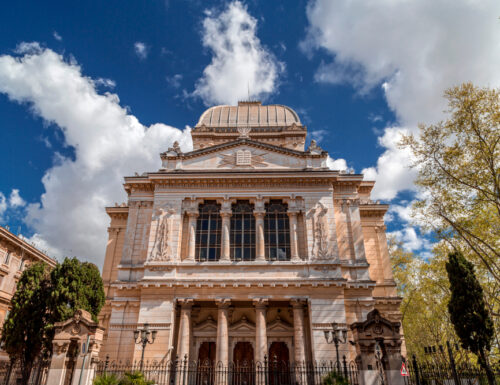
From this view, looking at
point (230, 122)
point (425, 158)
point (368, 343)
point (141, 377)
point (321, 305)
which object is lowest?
point (141, 377)

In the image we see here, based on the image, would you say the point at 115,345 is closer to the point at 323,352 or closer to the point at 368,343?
the point at 323,352

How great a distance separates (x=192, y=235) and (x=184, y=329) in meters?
6.35

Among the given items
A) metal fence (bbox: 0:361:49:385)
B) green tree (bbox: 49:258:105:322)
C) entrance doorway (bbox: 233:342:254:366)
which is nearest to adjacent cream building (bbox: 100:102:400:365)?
entrance doorway (bbox: 233:342:254:366)

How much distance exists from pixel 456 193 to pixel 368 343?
33.5 ft

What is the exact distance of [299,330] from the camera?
23016 millimetres

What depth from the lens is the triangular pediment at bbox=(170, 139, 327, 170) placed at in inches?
1121

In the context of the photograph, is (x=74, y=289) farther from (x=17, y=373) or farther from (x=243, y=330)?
(x=243, y=330)

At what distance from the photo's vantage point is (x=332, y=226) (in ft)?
85.1

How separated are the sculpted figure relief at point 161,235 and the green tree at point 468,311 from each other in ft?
56.8

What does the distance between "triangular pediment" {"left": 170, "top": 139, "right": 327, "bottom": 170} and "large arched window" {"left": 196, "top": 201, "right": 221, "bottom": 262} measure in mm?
3459

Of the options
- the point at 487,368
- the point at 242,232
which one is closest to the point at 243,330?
the point at 242,232

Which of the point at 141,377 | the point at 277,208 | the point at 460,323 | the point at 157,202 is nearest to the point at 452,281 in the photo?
the point at 460,323

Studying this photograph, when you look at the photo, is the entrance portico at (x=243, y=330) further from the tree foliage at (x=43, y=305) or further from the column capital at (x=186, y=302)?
the tree foliage at (x=43, y=305)

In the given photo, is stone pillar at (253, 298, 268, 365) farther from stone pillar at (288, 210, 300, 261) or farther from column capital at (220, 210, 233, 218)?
column capital at (220, 210, 233, 218)
